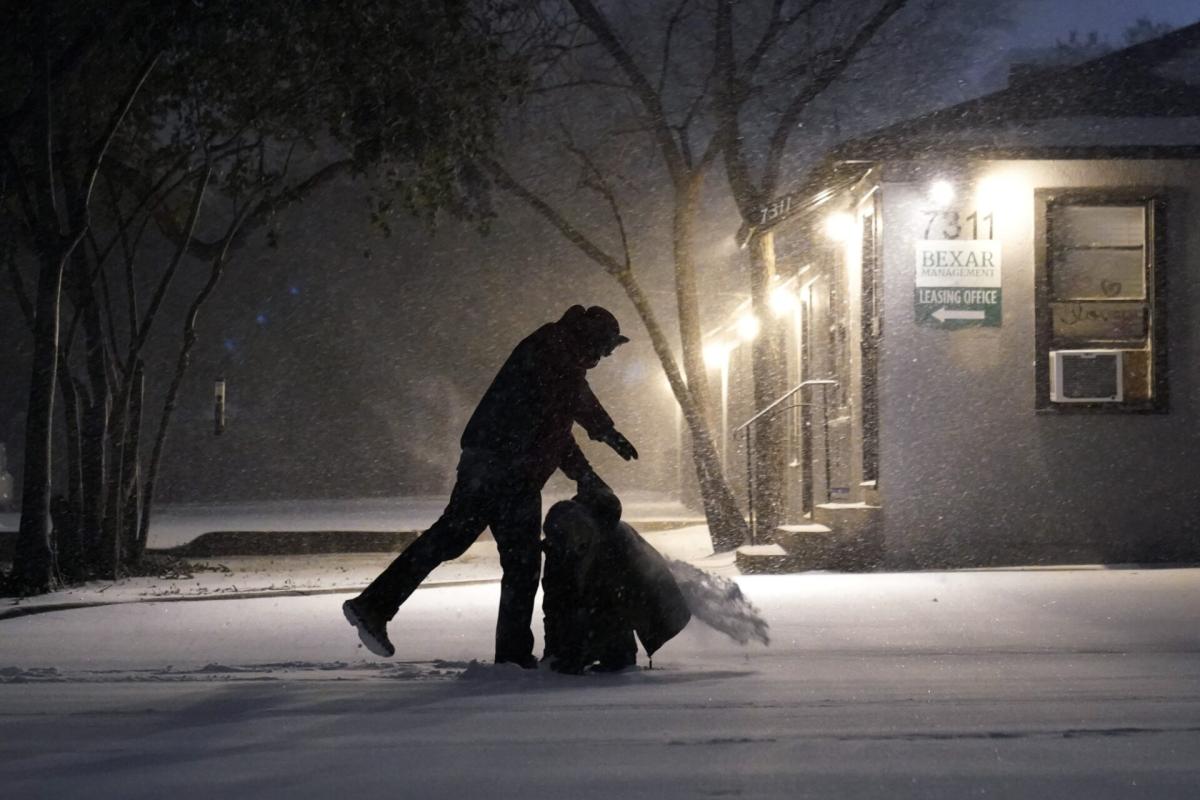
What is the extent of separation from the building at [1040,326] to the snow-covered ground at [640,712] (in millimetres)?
3464

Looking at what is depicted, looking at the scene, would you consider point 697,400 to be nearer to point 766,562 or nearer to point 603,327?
point 766,562

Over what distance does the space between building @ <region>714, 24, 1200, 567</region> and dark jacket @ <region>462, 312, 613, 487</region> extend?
7325 millimetres

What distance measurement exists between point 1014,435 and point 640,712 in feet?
28.4

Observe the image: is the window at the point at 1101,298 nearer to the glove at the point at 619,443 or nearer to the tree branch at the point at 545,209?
the tree branch at the point at 545,209

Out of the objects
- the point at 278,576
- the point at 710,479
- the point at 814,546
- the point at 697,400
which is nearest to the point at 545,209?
the point at 697,400

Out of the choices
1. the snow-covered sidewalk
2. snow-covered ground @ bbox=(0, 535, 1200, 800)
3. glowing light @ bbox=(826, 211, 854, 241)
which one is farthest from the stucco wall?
snow-covered ground @ bbox=(0, 535, 1200, 800)

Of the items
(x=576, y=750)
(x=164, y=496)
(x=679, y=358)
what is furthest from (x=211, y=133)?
(x=164, y=496)

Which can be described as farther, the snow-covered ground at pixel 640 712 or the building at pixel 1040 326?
the building at pixel 1040 326

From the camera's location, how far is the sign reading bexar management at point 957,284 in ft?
47.0

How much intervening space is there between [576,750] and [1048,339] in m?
9.79

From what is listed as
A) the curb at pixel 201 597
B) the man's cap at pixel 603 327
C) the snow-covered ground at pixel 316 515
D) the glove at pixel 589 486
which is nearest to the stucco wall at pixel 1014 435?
the curb at pixel 201 597

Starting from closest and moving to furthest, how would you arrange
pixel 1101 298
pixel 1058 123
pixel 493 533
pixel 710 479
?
pixel 493 533
pixel 1058 123
pixel 1101 298
pixel 710 479

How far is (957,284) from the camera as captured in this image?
566 inches

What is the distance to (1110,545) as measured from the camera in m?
14.3
